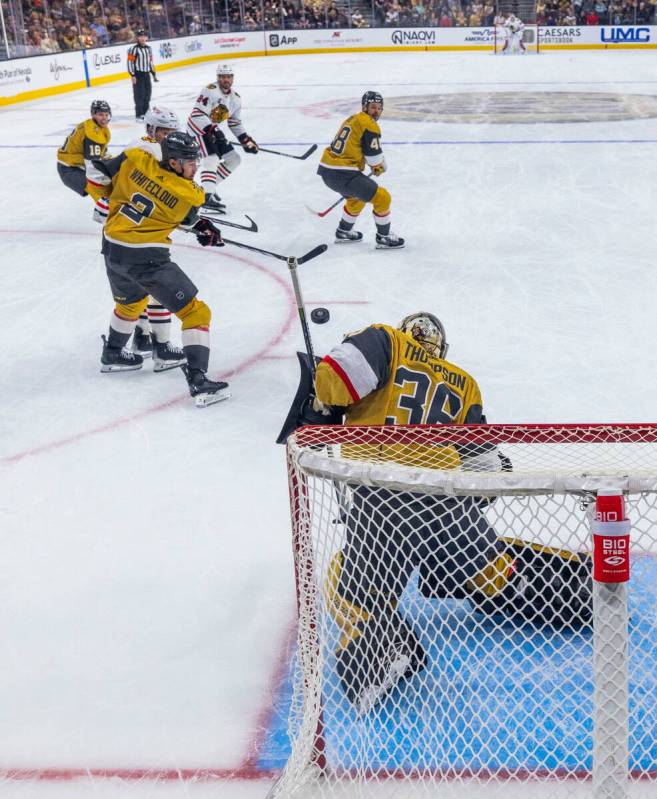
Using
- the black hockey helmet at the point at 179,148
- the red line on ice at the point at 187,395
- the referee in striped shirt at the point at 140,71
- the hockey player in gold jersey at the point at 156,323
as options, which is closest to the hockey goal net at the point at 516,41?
the referee in striped shirt at the point at 140,71

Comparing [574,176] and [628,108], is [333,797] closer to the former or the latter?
[574,176]

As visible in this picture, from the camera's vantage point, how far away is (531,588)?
2451mm

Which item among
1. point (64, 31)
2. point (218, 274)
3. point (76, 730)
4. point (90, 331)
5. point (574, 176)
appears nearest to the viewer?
point (76, 730)

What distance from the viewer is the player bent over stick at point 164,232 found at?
13.8 ft

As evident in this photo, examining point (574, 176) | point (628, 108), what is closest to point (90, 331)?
point (574, 176)

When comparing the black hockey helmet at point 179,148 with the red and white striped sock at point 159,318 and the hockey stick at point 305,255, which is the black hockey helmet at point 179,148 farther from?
the red and white striped sock at point 159,318

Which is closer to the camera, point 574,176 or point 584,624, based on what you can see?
point 584,624

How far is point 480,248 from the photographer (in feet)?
21.7

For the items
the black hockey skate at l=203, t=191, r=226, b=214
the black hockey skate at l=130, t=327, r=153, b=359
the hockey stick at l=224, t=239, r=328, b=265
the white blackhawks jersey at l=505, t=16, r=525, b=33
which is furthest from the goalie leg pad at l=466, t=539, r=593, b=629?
the white blackhawks jersey at l=505, t=16, r=525, b=33

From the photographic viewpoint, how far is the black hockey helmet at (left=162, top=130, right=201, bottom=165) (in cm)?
413

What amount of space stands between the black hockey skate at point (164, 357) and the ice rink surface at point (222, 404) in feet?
0.24

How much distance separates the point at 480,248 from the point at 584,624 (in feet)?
14.9

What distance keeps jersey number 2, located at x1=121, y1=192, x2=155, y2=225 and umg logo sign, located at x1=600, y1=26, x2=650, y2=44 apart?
751 inches

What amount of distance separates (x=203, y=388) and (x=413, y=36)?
1900cm
